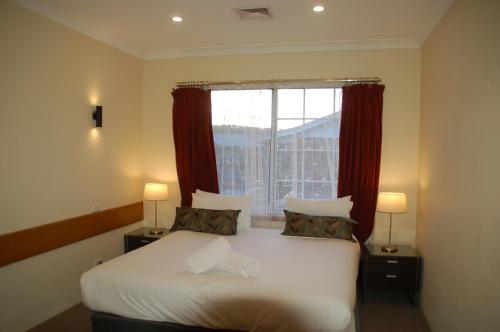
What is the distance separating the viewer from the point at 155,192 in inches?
155

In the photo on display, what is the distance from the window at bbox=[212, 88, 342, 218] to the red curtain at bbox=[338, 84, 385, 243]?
0.12m

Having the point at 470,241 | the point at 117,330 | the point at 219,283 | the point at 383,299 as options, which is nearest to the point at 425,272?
the point at 383,299

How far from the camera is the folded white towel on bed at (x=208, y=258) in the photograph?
7.87 ft

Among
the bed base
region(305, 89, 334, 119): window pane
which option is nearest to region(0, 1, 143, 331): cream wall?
the bed base

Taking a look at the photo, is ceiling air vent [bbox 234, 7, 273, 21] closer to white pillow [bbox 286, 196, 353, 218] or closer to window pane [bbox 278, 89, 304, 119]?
window pane [bbox 278, 89, 304, 119]

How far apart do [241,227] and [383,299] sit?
1.61m

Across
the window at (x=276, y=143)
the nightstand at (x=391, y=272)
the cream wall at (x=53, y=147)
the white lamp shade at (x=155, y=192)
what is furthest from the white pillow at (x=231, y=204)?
the nightstand at (x=391, y=272)

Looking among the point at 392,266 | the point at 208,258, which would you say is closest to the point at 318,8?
the point at 208,258

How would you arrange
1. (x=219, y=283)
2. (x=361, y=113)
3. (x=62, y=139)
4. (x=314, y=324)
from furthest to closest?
(x=361, y=113) → (x=62, y=139) → (x=219, y=283) → (x=314, y=324)

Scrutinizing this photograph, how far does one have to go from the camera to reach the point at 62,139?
311 centimetres

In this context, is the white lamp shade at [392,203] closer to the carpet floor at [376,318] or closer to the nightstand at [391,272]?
the nightstand at [391,272]

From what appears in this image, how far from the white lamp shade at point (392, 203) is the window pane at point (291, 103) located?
4.06ft

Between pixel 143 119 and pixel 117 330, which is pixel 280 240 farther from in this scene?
pixel 143 119

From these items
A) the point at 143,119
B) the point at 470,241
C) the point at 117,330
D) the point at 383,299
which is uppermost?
the point at 143,119
